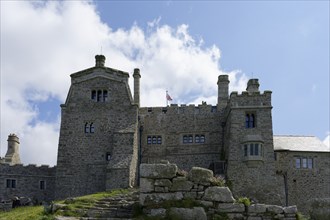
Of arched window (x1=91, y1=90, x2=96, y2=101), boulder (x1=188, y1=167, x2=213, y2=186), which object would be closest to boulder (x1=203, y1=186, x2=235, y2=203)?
boulder (x1=188, y1=167, x2=213, y2=186)

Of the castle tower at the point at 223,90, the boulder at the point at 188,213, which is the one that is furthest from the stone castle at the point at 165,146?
the boulder at the point at 188,213

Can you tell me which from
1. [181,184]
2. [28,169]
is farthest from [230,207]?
[28,169]

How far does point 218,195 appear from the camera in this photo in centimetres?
1530

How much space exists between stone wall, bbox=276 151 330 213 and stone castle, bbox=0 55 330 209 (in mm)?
87

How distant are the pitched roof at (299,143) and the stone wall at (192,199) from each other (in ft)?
91.9

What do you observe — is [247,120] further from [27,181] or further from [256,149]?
[27,181]

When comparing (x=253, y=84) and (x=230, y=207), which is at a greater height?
(x=253, y=84)

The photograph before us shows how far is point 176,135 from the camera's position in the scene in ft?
145

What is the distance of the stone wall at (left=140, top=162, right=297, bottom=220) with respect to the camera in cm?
1512

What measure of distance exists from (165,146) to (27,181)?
43.4 ft

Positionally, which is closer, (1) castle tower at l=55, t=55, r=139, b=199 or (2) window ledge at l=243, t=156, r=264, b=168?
(2) window ledge at l=243, t=156, r=264, b=168

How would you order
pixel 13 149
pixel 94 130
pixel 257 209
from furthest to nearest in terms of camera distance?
1. pixel 13 149
2. pixel 94 130
3. pixel 257 209

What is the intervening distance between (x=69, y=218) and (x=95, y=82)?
27160 millimetres

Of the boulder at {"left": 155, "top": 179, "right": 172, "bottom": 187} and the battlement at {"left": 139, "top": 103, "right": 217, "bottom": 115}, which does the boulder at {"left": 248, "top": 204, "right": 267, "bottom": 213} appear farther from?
the battlement at {"left": 139, "top": 103, "right": 217, "bottom": 115}
